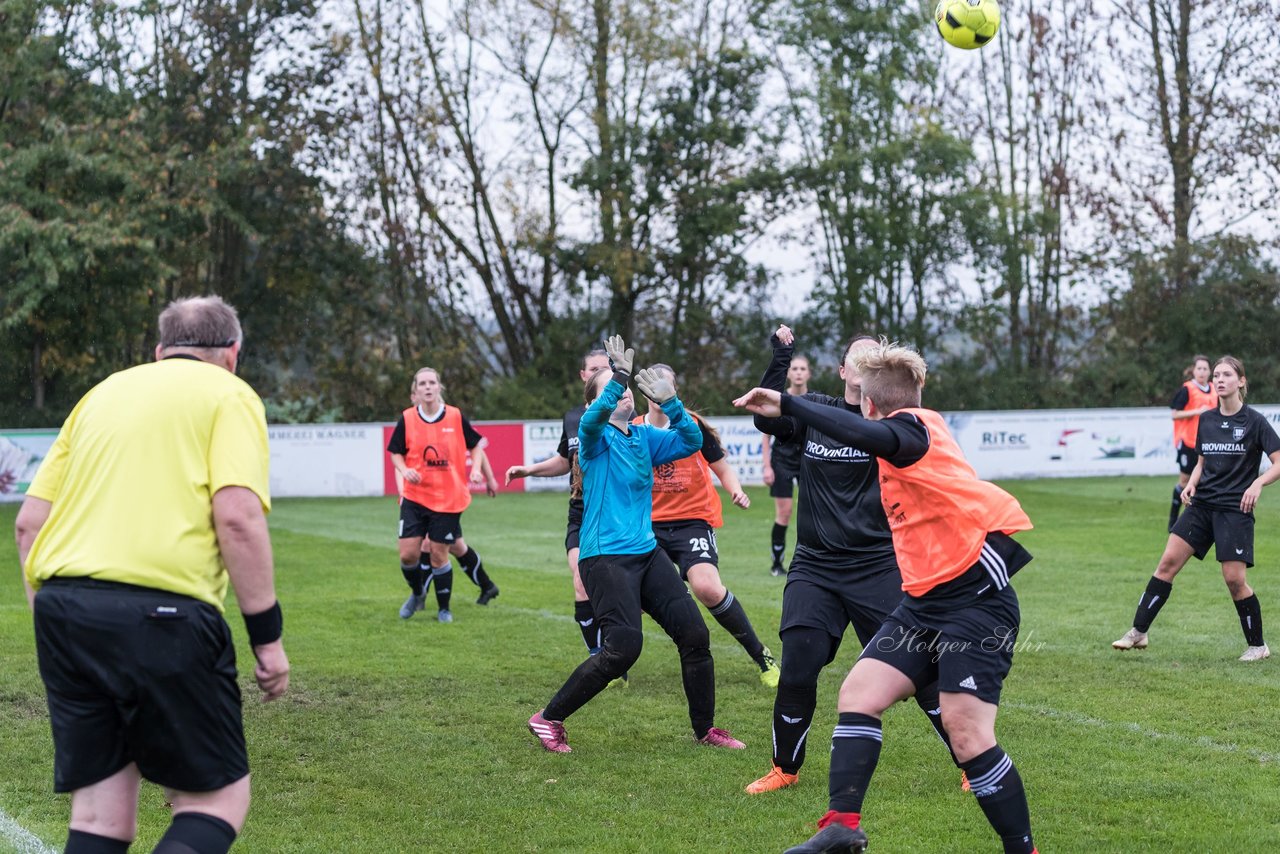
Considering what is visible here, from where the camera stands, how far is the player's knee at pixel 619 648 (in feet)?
20.7

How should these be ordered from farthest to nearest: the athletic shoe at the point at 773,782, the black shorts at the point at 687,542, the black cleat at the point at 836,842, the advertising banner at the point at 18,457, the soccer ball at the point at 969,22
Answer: the advertising banner at the point at 18,457 → the soccer ball at the point at 969,22 → the black shorts at the point at 687,542 → the athletic shoe at the point at 773,782 → the black cleat at the point at 836,842

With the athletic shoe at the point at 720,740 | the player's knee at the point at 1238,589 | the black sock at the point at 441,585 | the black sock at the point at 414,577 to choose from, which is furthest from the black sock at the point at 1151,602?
the black sock at the point at 414,577

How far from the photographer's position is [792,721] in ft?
18.8

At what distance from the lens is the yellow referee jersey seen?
3.34m

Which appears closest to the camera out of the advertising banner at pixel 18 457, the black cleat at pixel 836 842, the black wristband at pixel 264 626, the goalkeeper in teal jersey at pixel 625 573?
the black wristband at pixel 264 626

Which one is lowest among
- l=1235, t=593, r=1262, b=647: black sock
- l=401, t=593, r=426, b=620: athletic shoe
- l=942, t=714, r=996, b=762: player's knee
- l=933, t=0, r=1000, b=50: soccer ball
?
l=401, t=593, r=426, b=620: athletic shoe

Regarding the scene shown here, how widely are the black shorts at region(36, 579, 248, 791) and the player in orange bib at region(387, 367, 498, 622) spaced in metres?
7.16

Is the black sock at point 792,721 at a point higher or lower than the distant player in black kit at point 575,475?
lower

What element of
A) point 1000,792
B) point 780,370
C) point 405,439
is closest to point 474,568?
point 405,439

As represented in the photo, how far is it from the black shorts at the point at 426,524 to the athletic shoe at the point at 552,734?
14.4 feet

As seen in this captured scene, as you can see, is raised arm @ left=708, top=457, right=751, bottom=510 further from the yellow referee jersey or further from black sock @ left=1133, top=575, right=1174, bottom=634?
the yellow referee jersey

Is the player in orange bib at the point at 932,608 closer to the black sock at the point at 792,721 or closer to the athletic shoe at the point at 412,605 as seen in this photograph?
the black sock at the point at 792,721

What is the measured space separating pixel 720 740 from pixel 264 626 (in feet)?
11.7

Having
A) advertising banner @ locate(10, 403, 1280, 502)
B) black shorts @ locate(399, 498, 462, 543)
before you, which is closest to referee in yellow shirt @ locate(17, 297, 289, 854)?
black shorts @ locate(399, 498, 462, 543)
